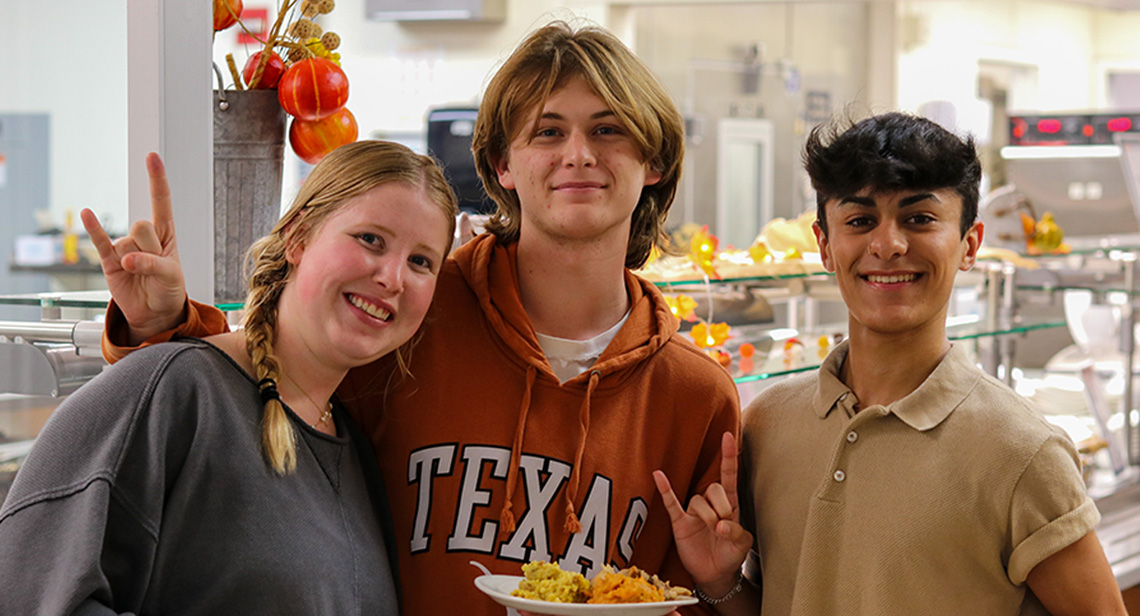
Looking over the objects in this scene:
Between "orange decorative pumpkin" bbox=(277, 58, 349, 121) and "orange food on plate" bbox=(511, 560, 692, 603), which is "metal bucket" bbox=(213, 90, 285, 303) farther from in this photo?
"orange food on plate" bbox=(511, 560, 692, 603)

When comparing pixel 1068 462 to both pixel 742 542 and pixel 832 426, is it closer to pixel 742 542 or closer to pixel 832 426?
pixel 832 426

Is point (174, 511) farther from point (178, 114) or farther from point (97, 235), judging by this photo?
point (178, 114)

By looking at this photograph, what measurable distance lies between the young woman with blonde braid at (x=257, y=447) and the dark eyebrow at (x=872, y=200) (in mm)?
578

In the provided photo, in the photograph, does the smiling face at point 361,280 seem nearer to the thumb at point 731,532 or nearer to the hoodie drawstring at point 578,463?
the hoodie drawstring at point 578,463

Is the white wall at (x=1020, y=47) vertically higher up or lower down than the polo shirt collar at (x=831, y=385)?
higher up

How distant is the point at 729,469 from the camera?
5.56 feet

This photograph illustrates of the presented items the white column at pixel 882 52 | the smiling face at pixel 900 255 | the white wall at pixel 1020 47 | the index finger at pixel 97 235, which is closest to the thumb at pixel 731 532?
the smiling face at pixel 900 255

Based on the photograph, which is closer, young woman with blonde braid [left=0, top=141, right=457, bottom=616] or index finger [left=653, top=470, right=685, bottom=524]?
young woman with blonde braid [left=0, top=141, right=457, bottom=616]

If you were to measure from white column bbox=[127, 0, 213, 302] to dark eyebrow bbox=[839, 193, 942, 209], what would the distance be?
0.93 metres

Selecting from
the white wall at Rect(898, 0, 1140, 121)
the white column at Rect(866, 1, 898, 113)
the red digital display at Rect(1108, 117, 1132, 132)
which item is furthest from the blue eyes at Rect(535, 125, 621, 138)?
the white column at Rect(866, 1, 898, 113)

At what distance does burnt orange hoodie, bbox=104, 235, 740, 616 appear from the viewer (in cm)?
167

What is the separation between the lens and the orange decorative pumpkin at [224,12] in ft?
5.82

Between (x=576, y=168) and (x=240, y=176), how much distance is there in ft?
1.68

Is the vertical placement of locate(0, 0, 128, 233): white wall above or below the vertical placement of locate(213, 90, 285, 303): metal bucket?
above
